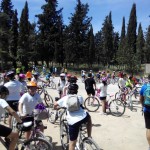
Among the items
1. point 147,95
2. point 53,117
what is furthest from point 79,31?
point 147,95

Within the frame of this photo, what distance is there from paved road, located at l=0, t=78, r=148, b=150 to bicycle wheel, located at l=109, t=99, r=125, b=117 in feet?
0.79

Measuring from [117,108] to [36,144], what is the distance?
720 centimetres

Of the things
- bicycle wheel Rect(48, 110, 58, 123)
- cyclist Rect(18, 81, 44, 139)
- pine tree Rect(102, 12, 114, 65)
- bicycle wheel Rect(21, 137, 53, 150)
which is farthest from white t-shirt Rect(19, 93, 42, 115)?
pine tree Rect(102, 12, 114, 65)

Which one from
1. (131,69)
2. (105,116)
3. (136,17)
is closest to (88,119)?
(105,116)

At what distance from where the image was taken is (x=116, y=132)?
9680 mm

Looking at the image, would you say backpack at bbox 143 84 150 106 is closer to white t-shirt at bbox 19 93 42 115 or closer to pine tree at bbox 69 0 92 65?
white t-shirt at bbox 19 93 42 115

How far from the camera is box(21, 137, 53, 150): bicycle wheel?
5824 mm

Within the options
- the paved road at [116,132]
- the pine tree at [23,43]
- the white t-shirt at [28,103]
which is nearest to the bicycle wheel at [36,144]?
the white t-shirt at [28,103]

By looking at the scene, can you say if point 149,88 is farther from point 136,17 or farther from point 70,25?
point 136,17

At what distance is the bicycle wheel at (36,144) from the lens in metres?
5.82

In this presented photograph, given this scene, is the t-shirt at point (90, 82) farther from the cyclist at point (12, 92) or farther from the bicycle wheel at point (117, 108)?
the cyclist at point (12, 92)

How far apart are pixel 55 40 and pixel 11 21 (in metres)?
9.14

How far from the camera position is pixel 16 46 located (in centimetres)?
5631

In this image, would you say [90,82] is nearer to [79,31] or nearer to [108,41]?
[79,31]
